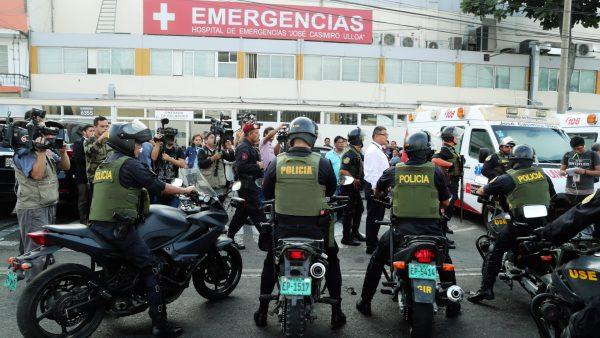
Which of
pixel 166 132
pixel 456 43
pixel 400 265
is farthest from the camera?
pixel 456 43

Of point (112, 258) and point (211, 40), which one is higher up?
point (211, 40)

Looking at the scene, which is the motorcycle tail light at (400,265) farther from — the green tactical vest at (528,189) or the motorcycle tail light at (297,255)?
the green tactical vest at (528,189)

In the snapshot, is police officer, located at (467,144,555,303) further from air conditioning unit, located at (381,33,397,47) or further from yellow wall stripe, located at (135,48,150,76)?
air conditioning unit, located at (381,33,397,47)

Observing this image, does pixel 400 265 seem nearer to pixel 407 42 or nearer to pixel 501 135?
pixel 501 135

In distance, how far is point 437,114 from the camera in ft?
38.6

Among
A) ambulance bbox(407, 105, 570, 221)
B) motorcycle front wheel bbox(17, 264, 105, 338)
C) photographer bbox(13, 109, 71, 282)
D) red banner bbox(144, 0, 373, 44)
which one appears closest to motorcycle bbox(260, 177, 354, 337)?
motorcycle front wheel bbox(17, 264, 105, 338)

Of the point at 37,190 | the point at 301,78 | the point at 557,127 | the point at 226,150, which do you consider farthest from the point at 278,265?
the point at 301,78

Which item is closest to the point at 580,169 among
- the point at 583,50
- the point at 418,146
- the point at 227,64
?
the point at 418,146

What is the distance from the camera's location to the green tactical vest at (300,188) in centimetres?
420

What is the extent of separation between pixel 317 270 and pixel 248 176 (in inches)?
136

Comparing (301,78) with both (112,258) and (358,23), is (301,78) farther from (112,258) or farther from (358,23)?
(112,258)

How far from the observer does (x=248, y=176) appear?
7.24 m

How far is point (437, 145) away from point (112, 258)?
354 inches

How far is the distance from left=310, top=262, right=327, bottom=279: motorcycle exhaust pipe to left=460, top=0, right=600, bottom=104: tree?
1033 inches
